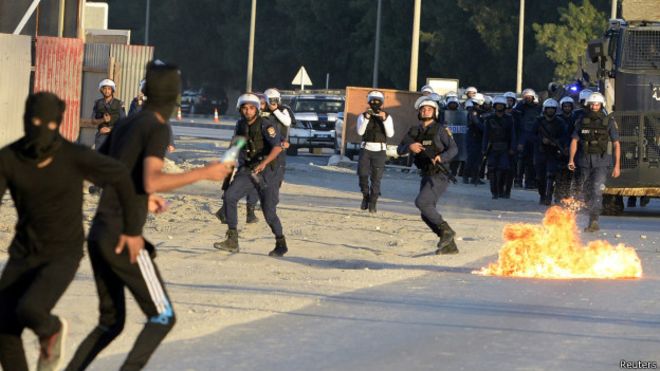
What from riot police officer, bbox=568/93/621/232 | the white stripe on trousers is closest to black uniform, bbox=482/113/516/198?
riot police officer, bbox=568/93/621/232

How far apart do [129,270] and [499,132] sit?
20963 mm

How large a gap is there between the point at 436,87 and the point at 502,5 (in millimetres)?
22399

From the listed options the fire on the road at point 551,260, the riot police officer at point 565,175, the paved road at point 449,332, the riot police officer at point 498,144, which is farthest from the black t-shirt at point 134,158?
the riot police officer at point 498,144

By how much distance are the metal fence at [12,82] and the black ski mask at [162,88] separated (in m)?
18.6

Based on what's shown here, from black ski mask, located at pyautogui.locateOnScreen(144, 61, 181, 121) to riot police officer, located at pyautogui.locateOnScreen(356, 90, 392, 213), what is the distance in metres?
14.3

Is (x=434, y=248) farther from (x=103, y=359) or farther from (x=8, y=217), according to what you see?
(x=103, y=359)

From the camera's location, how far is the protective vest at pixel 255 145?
15.9 m

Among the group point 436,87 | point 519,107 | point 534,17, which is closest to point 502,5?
point 534,17

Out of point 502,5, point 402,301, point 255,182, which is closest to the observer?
point 402,301

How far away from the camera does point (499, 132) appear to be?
27.9 m

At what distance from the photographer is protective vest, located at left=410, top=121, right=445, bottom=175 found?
1648cm

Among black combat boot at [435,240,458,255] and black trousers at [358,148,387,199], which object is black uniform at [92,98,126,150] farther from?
black combat boot at [435,240,458,255]

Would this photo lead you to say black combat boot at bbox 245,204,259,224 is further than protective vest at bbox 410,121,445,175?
Yes

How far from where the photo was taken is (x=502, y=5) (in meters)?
65.9
